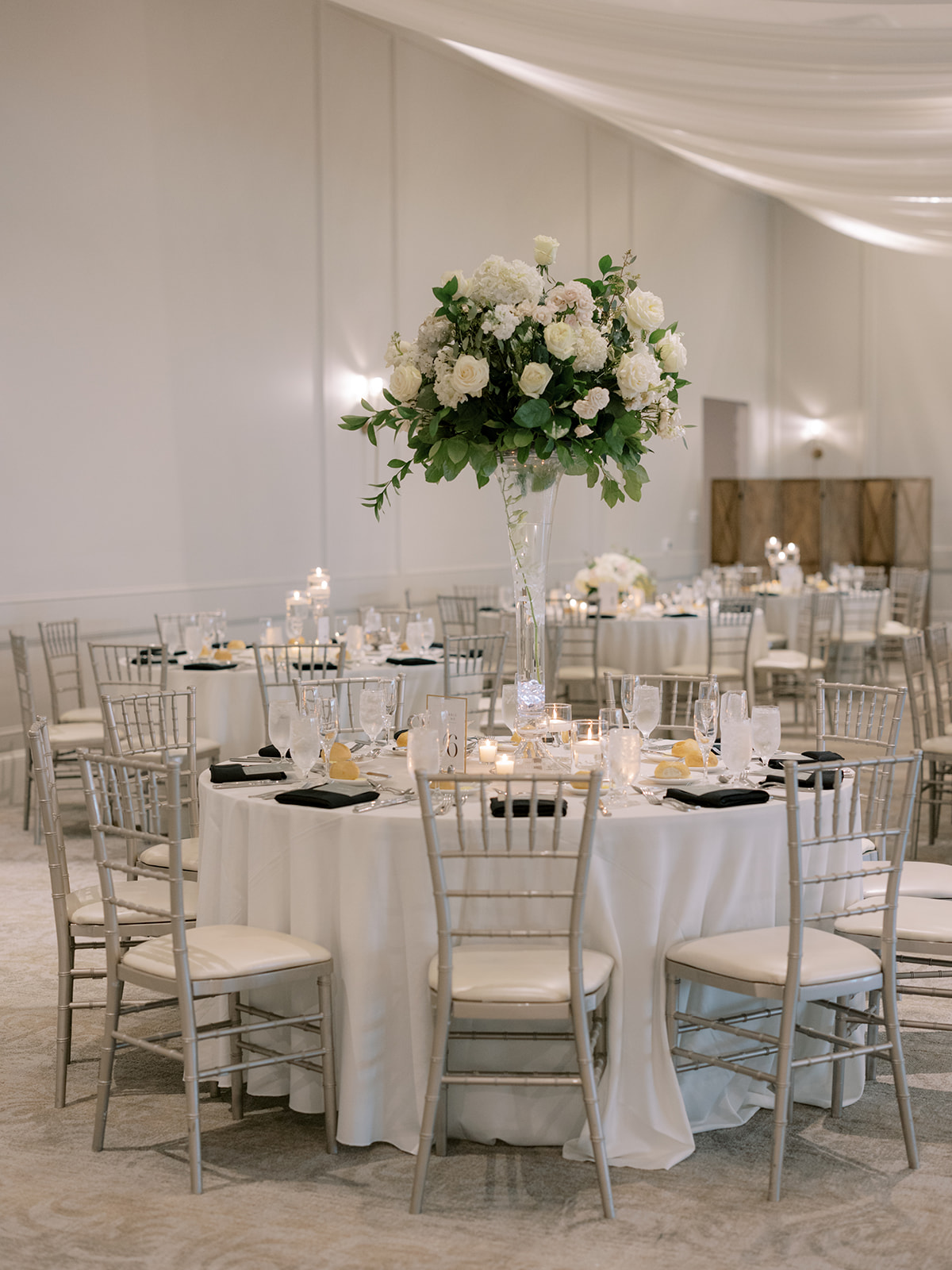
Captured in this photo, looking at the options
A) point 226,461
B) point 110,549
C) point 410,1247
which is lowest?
point 410,1247

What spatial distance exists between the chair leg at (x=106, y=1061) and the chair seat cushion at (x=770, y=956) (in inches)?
53.9

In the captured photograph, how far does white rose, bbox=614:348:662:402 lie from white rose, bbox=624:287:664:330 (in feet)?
0.27

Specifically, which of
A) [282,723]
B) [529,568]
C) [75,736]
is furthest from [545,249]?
[75,736]

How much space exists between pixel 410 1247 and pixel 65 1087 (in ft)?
4.17

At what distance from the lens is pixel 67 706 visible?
27.5 feet

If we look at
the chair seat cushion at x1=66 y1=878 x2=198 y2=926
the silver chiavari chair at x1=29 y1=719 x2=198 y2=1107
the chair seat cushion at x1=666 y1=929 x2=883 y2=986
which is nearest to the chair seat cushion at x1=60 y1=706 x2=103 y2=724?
the chair seat cushion at x1=66 y1=878 x2=198 y2=926

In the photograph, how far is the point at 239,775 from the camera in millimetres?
3773

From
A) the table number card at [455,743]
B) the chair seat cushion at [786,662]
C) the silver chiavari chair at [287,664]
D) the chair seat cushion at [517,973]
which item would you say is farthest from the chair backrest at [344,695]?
the chair seat cushion at [786,662]

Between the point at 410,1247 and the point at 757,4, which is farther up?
the point at 757,4

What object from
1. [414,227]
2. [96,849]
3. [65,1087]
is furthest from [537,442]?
[414,227]

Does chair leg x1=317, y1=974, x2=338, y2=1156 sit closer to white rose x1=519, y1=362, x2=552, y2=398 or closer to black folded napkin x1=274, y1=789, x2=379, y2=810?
black folded napkin x1=274, y1=789, x2=379, y2=810

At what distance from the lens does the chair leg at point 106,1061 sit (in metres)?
3.34

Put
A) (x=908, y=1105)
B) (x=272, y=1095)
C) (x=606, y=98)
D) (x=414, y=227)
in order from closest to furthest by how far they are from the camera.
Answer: (x=908, y=1105) < (x=272, y=1095) < (x=606, y=98) < (x=414, y=227)

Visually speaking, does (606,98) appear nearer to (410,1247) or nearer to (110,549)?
(110,549)
